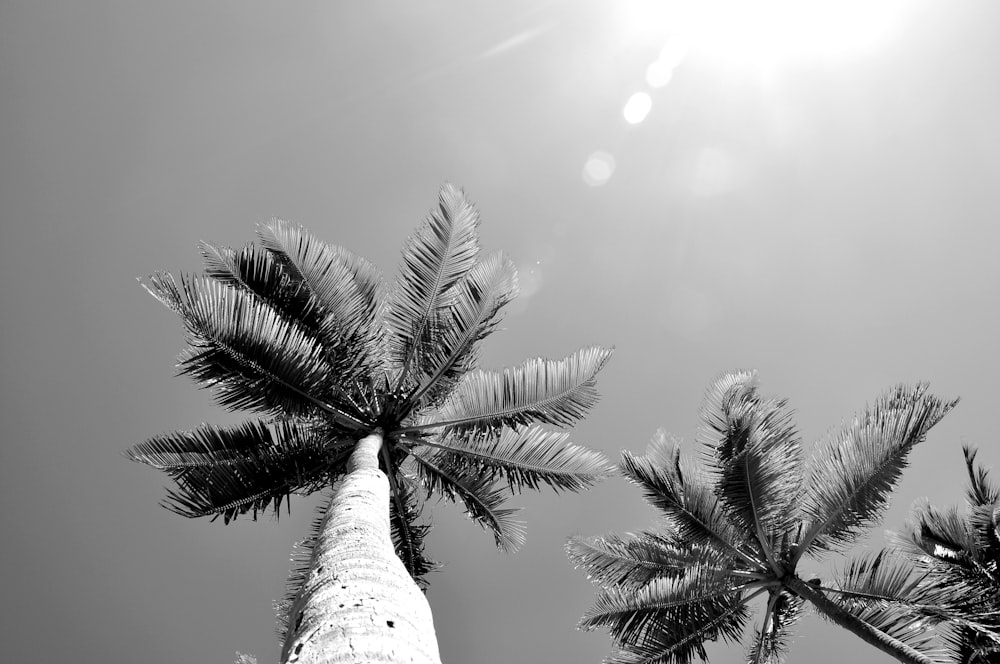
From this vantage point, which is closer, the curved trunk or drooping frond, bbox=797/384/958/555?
the curved trunk

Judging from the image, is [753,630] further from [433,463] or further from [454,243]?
[454,243]

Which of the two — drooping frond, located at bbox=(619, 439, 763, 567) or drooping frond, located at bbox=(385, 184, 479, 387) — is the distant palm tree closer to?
drooping frond, located at bbox=(619, 439, 763, 567)

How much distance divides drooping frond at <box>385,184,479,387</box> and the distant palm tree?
7.52 meters

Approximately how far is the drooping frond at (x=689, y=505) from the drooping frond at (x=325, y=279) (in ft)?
15.7

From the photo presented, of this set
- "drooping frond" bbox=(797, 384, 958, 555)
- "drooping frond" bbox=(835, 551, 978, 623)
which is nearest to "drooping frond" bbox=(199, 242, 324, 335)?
"drooping frond" bbox=(797, 384, 958, 555)

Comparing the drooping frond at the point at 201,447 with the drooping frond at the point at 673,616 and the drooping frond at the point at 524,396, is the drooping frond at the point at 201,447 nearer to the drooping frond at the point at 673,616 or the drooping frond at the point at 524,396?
the drooping frond at the point at 524,396

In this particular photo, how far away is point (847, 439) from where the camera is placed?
32.9ft

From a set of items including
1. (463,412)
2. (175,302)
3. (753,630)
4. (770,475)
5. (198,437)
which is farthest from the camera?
(753,630)

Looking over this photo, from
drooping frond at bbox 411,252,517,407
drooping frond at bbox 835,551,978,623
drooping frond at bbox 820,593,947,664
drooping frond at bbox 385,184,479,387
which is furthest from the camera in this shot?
Answer: drooping frond at bbox 385,184,479,387

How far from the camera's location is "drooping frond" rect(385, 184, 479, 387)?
9977 millimetres

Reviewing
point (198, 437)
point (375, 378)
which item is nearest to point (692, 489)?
point (375, 378)

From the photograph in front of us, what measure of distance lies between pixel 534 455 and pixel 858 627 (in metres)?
4.90

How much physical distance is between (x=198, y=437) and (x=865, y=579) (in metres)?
9.35

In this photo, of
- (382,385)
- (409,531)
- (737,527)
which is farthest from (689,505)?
(382,385)
